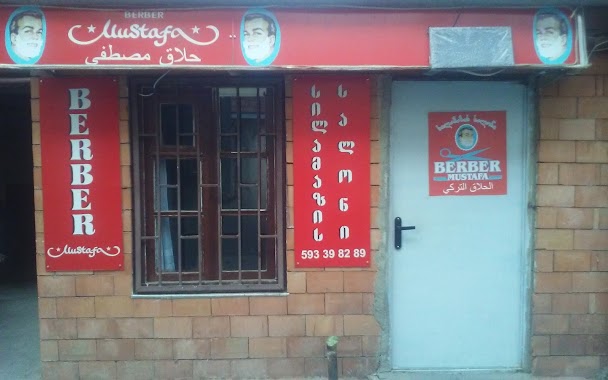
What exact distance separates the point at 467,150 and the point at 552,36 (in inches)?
44.5

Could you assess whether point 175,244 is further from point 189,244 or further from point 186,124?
point 186,124

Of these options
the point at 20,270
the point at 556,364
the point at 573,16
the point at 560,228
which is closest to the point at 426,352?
the point at 556,364

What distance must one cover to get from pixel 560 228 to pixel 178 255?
3.38 meters

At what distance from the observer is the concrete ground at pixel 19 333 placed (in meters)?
4.85

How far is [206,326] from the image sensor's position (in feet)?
14.9

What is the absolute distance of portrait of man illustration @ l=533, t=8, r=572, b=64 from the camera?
3.97 metres

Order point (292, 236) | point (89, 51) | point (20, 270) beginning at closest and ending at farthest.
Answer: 1. point (89, 51)
2. point (292, 236)
3. point (20, 270)

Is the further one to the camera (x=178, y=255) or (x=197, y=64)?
(x=178, y=255)

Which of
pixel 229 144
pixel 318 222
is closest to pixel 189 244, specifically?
pixel 229 144

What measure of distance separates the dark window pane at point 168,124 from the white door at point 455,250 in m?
1.93

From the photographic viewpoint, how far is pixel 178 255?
4617 mm

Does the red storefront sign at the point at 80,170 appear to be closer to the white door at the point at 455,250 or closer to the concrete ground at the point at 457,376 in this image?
the white door at the point at 455,250

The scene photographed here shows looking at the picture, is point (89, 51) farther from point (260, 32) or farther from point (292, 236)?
point (292, 236)

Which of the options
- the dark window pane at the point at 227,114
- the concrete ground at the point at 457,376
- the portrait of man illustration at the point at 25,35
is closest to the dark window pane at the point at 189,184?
the dark window pane at the point at 227,114
